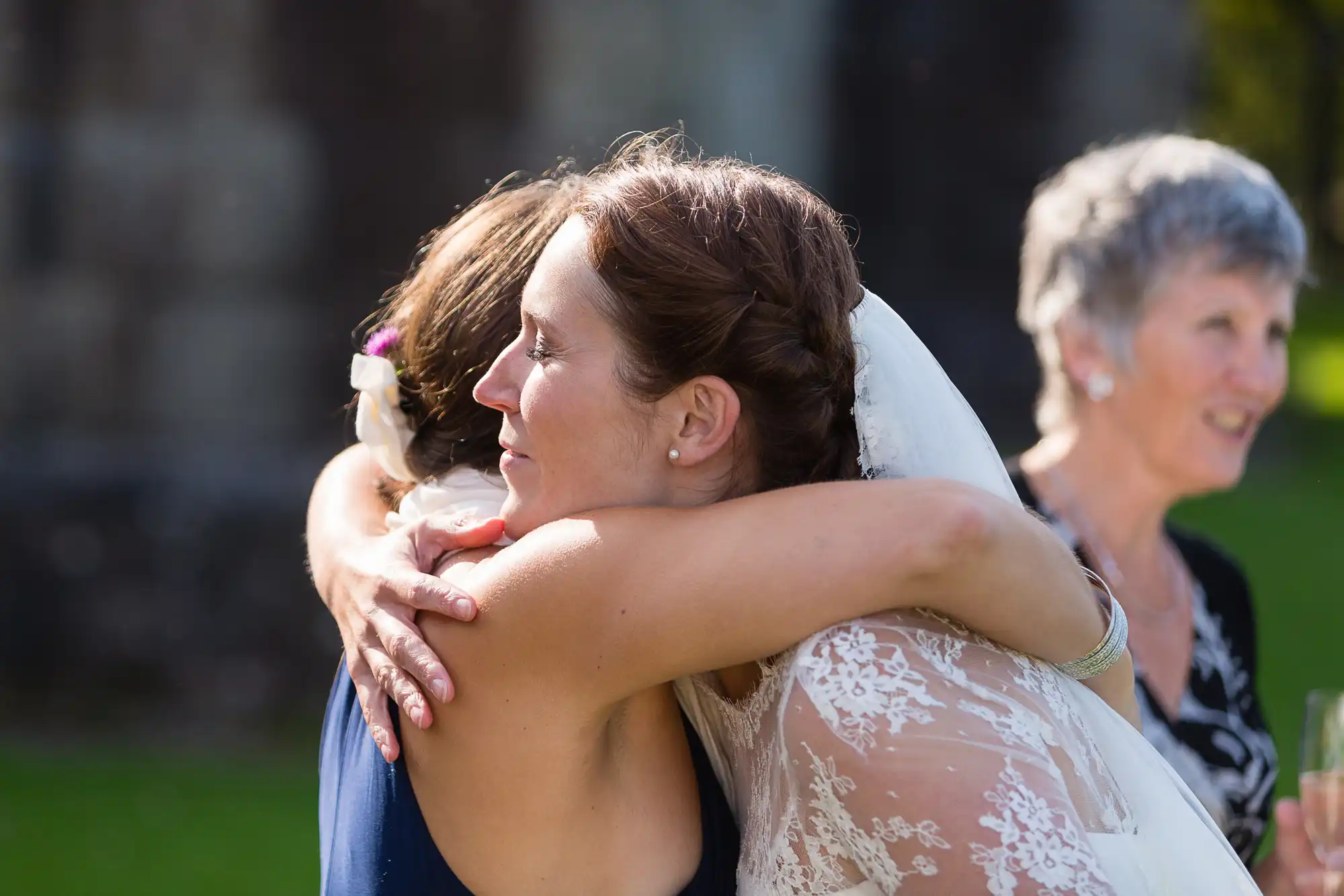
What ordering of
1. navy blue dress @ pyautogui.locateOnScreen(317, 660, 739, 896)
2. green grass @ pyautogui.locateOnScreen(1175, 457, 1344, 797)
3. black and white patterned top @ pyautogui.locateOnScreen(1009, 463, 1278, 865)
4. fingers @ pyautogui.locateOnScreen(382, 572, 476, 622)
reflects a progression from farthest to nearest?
green grass @ pyautogui.locateOnScreen(1175, 457, 1344, 797), black and white patterned top @ pyautogui.locateOnScreen(1009, 463, 1278, 865), navy blue dress @ pyautogui.locateOnScreen(317, 660, 739, 896), fingers @ pyautogui.locateOnScreen(382, 572, 476, 622)

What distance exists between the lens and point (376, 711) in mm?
2299

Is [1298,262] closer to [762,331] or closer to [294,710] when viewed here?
[762,331]

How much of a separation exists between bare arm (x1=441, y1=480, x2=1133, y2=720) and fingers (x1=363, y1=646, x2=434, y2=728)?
0.12 metres

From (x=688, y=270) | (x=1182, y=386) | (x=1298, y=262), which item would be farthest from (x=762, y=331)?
(x=1298, y=262)

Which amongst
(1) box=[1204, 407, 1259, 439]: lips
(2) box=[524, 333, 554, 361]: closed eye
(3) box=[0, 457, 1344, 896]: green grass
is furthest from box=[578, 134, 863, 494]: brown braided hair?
(3) box=[0, 457, 1344, 896]: green grass

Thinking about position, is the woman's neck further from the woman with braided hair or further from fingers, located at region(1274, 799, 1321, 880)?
the woman with braided hair

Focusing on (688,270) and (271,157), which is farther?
(271,157)

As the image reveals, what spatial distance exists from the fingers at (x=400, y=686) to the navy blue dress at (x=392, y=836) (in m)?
0.14

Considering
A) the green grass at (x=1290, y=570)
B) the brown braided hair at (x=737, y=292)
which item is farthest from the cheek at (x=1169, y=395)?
the green grass at (x=1290, y=570)

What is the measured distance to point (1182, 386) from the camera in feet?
12.3

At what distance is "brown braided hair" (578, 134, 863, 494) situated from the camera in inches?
84.9

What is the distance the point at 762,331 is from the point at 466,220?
0.71 metres

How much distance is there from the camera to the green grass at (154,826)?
6.02 meters

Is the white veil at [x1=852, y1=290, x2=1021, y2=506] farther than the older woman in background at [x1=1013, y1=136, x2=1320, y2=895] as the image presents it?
No
